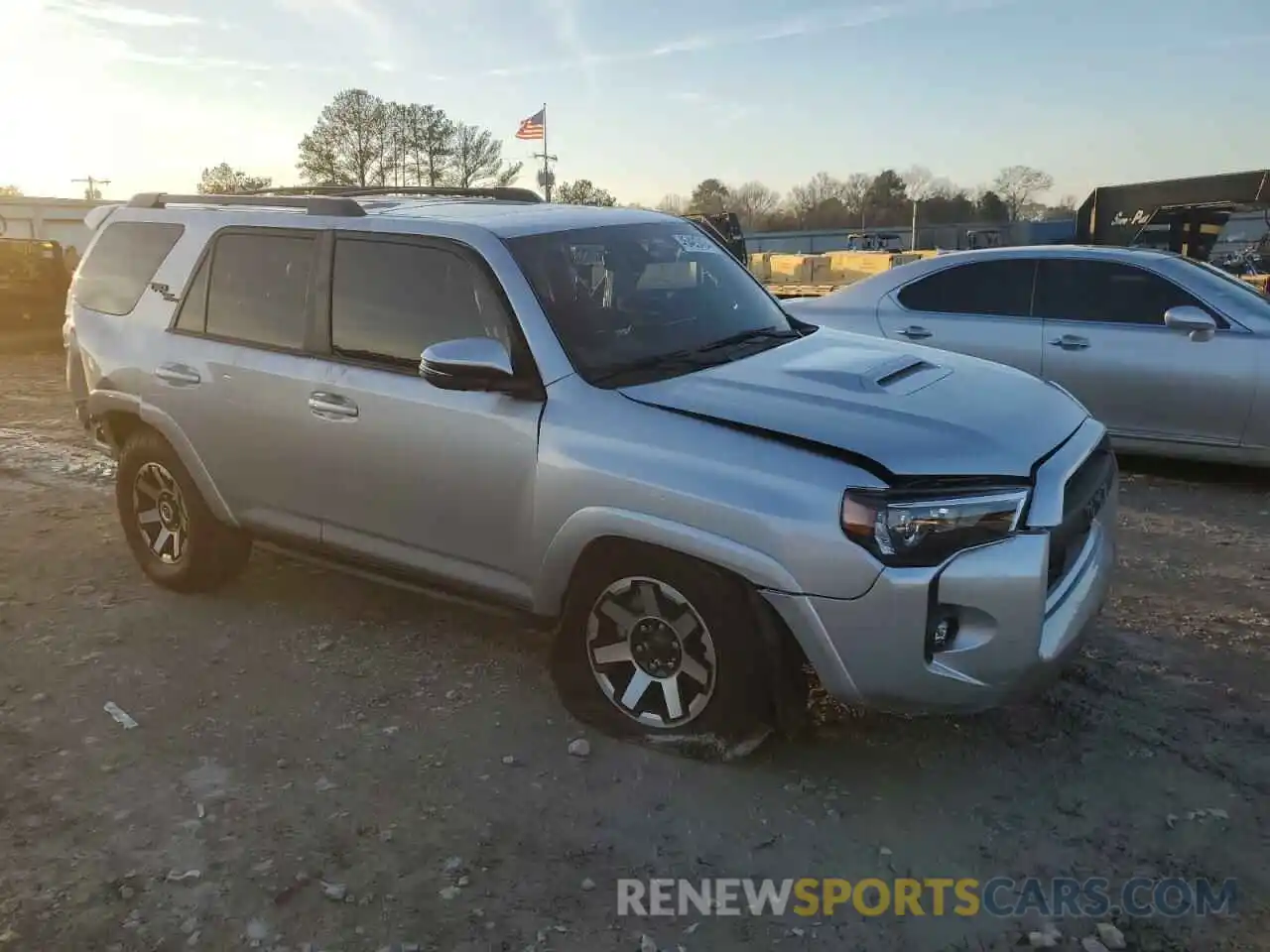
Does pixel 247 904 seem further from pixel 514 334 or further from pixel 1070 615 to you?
pixel 1070 615

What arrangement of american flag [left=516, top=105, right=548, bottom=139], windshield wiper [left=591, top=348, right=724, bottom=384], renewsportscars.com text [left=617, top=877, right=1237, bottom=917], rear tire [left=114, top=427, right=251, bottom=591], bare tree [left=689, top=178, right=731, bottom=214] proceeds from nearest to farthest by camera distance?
renewsportscars.com text [left=617, top=877, right=1237, bottom=917] → windshield wiper [left=591, top=348, right=724, bottom=384] → rear tire [left=114, top=427, right=251, bottom=591] → american flag [left=516, top=105, right=548, bottom=139] → bare tree [left=689, top=178, right=731, bottom=214]

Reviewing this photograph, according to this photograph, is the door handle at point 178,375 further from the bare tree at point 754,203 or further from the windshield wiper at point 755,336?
the bare tree at point 754,203

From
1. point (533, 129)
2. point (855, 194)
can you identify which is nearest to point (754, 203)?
point (855, 194)

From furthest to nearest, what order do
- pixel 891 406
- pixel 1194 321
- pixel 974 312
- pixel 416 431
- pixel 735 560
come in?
pixel 974 312, pixel 1194 321, pixel 416 431, pixel 891 406, pixel 735 560

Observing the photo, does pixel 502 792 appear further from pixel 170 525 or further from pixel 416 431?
pixel 170 525

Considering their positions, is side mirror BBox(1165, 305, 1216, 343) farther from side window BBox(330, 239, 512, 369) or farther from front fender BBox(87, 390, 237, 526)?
front fender BBox(87, 390, 237, 526)

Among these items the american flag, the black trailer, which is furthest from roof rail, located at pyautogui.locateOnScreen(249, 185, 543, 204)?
the american flag

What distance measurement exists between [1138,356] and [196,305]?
5.66m

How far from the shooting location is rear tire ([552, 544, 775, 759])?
128 inches

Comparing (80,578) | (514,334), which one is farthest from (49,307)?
(514,334)

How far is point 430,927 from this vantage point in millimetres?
2775

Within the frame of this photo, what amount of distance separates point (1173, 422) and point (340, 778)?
5.65 m

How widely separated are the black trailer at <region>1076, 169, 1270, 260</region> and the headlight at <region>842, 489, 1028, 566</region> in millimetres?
14528

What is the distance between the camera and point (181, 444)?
4805 mm
